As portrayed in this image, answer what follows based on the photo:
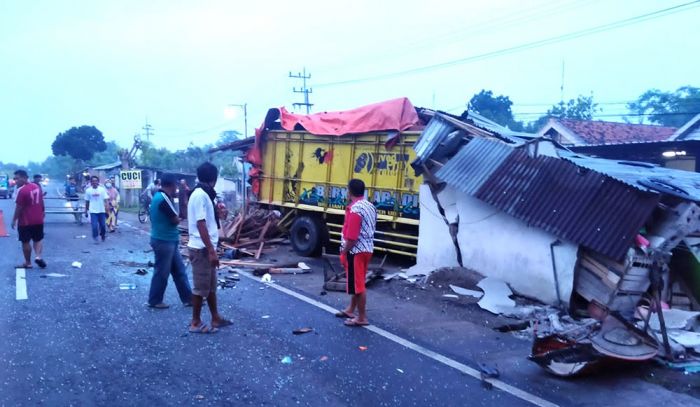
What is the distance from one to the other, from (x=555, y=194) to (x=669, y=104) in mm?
36673

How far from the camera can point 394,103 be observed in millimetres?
10023

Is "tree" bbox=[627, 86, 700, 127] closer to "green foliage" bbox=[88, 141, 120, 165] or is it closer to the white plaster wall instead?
the white plaster wall

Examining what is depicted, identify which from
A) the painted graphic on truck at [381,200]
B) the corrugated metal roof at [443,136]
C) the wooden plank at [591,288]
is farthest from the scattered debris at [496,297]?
the painted graphic on truck at [381,200]

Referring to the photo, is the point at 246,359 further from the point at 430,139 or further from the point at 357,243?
the point at 430,139

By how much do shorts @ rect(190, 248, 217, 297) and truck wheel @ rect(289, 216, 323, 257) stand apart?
5492mm

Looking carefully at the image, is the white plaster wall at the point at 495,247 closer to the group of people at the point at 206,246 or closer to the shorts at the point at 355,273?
the group of people at the point at 206,246

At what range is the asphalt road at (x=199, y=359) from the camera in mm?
4184

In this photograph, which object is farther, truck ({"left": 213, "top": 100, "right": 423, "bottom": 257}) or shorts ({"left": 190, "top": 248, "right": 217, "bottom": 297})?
truck ({"left": 213, "top": 100, "right": 423, "bottom": 257})

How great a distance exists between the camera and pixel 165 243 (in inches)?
267

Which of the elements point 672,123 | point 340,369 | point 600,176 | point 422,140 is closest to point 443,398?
point 340,369

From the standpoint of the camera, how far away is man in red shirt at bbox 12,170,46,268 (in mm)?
9164

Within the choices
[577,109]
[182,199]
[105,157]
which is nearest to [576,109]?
[577,109]

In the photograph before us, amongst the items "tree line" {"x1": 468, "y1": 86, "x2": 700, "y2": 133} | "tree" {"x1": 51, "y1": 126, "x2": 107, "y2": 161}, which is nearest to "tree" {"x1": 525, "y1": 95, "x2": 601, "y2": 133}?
"tree line" {"x1": 468, "y1": 86, "x2": 700, "y2": 133}

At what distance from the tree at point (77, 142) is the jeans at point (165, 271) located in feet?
148
